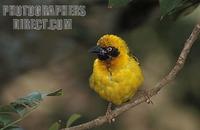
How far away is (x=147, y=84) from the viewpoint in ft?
16.3

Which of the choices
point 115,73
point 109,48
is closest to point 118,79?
point 115,73

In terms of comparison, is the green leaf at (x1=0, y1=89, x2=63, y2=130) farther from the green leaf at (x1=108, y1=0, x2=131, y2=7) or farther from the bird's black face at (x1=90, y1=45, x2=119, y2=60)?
the bird's black face at (x1=90, y1=45, x2=119, y2=60)

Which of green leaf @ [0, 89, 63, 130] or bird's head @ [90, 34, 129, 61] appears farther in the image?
bird's head @ [90, 34, 129, 61]

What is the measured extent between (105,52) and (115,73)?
100 millimetres

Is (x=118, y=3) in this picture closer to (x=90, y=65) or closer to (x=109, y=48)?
(x=109, y=48)

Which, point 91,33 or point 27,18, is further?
point 91,33

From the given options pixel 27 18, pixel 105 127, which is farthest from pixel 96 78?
pixel 105 127

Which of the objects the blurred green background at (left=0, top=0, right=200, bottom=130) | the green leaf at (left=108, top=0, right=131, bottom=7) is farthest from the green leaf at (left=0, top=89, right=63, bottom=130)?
the blurred green background at (left=0, top=0, right=200, bottom=130)

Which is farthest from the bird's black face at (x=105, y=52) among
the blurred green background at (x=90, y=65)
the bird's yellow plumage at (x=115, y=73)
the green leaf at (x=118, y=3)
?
the green leaf at (x=118, y=3)

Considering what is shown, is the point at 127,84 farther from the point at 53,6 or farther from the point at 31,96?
the point at 31,96

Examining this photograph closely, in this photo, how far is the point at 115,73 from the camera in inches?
110

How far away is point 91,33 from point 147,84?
95cm

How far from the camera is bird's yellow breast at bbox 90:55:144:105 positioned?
2.71 m

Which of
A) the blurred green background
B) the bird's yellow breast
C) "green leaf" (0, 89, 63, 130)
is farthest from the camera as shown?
the blurred green background
